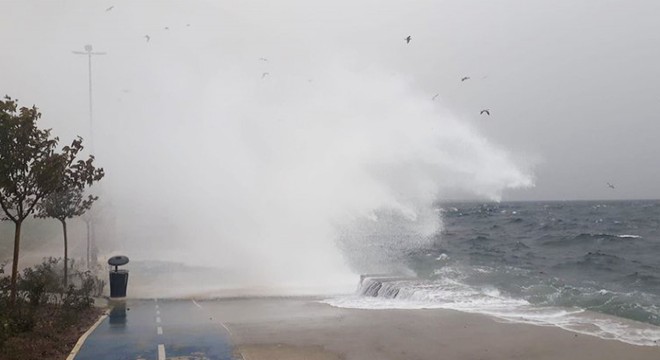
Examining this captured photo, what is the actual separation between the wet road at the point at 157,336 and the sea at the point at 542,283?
5.26 metres

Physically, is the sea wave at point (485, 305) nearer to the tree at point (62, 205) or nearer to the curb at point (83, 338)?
the curb at point (83, 338)

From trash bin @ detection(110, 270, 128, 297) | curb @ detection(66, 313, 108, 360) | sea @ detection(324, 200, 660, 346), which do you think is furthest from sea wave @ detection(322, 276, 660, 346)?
curb @ detection(66, 313, 108, 360)

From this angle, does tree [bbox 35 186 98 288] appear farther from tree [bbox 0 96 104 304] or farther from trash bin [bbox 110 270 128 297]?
tree [bbox 0 96 104 304]

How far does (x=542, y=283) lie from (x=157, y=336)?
17793mm

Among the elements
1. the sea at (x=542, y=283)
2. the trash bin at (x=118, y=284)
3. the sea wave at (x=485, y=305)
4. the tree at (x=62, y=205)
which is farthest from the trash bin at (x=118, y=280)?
the sea at (x=542, y=283)

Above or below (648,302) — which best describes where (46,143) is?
Result: above

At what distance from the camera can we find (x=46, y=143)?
12727 millimetres

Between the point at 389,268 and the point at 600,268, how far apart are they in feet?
33.6

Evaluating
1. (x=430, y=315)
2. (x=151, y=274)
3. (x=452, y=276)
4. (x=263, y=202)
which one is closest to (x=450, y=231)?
(x=263, y=202)

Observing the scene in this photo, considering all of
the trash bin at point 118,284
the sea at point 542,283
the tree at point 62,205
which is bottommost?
the sea at point 542,283

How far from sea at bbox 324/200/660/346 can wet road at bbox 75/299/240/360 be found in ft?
17.3

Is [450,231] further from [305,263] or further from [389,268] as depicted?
[305,263]

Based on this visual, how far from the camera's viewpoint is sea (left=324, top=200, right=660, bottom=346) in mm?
17250

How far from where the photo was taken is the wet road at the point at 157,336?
11258 mm
